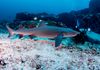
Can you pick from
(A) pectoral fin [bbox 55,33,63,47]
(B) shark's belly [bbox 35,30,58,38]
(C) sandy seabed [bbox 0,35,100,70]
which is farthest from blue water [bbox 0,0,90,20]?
(A) pectoral fin [bbox 55,33,63,47]

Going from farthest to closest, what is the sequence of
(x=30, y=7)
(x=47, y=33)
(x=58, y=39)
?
(x=30, y=7), (x=47, y=33), (x=58, y=39)

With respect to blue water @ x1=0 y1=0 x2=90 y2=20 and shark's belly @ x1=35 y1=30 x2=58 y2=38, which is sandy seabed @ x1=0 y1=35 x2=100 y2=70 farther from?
blue water @ x1=0 y1=0 x2=90 y2=20

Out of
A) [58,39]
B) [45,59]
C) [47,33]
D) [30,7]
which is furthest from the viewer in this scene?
[30,7]

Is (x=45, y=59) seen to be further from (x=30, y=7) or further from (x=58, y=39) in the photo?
(x=30, y=7)

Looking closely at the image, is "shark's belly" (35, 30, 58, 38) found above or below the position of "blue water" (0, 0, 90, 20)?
below

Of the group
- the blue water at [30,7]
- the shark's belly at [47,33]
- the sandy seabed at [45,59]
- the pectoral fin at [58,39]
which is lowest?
the sandy seabed at [45,59]

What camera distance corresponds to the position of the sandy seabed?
7463 mm

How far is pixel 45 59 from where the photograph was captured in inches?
326

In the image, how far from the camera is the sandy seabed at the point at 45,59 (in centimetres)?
746

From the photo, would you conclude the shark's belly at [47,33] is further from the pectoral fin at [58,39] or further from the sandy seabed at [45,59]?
the sandy seabed at [45,59]

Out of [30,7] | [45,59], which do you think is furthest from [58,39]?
[30,7]

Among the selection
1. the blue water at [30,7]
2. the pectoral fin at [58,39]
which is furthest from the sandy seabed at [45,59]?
the blue water at [30,7]

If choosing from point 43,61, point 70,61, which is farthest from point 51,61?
point 70,61

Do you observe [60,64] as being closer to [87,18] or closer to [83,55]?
[83,55]
